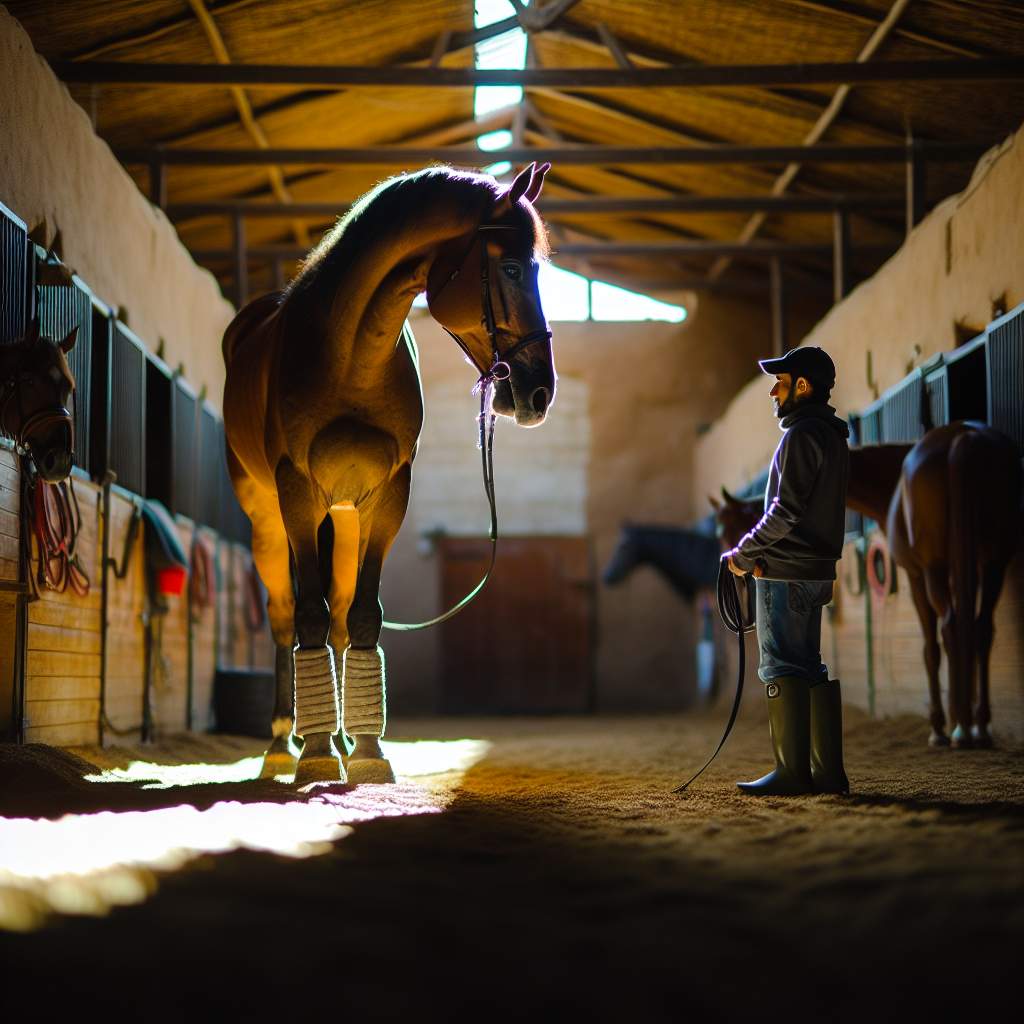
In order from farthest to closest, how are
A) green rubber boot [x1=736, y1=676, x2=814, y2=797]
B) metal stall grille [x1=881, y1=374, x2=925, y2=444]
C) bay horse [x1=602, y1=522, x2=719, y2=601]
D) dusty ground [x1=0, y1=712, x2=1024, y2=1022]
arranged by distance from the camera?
bay horse [x1=602, y1=522, x2=719, y2=601] → metal stall grille [x1=881, y1=374, x2=925, y2=444] → green rubber boot [x1=736, y1=676, x2=814, y2=797] → dusty ground [x1=0, y1=712, x2=1024, y2=1022]

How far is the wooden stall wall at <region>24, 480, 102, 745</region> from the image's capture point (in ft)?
17.5

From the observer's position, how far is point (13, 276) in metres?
5.13

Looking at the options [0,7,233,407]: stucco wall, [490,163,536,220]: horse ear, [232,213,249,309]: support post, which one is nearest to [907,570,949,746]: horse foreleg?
[490,163,536,220]: horse ear

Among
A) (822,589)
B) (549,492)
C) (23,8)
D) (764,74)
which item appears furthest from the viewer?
(549,492)

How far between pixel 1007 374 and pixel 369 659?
12.1 feet

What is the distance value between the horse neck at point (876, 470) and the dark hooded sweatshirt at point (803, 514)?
2891 millimetres

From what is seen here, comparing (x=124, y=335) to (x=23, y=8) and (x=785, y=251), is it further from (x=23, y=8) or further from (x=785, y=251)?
(x=785, y=251)

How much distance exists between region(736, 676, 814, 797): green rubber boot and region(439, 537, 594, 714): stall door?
1151cm

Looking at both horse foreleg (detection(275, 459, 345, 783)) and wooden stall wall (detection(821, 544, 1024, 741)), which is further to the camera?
wooden stall wall (detection(821, 544, 1024, 741))

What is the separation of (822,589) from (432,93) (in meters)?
8.85

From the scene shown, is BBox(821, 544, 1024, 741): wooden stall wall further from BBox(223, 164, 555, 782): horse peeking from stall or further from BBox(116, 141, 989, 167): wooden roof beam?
BBox(223, 164, 555, 782): horse peeking from stall

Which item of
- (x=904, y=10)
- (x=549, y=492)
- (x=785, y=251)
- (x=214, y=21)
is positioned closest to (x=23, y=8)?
(x=214, y=21)

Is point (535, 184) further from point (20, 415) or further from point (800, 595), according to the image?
point (20, 415)

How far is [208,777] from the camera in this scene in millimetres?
5102
